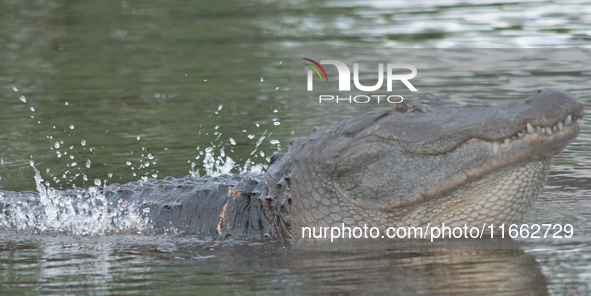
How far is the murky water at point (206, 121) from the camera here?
12.3ft

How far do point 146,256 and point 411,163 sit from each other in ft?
6.21

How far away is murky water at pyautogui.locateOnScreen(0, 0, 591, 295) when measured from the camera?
374cm

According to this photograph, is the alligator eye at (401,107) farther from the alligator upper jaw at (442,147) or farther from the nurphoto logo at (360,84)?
the nurphoto logo at (360,84)

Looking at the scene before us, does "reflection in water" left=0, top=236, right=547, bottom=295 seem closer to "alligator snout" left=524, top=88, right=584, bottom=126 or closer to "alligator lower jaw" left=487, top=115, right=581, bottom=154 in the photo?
"alligator lower jaw" left=487, top=115, right=581, bottom=154

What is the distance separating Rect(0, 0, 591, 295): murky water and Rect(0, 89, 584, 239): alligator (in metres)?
0.21

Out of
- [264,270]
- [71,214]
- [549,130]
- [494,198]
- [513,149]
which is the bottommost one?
[264,270]

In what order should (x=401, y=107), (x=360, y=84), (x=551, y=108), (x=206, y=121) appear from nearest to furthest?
1. (x=551, y=108)
2. (x=401, y=107)
3. (x=206, y=121)
4. (x=360, y=84)

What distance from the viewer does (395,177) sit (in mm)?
3965

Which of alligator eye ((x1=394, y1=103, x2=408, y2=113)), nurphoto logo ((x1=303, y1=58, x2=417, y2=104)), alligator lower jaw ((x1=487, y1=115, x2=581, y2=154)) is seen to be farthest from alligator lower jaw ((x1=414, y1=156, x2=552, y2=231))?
nurphoto logo ((x1=303, y1=58, x2=417, y2=104))

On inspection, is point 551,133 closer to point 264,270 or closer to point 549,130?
point 549,130

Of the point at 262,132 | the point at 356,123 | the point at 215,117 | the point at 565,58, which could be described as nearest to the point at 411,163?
the point at 356,123

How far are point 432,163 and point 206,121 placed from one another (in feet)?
15.6

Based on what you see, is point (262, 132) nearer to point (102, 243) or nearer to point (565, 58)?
point (102, 243)

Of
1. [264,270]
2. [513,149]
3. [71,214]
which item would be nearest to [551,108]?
[513,149]
